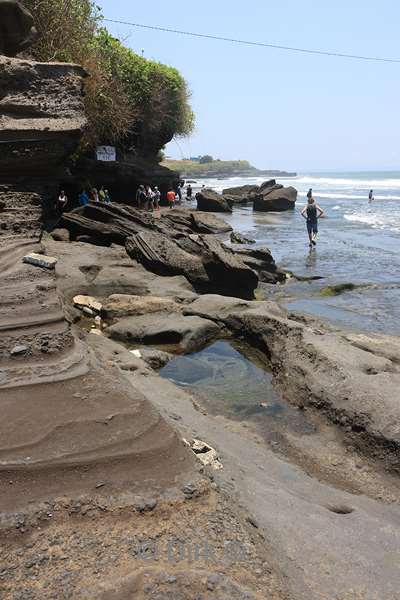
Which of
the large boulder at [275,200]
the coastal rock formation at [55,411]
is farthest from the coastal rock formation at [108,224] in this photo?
the large boulder at [275,200]

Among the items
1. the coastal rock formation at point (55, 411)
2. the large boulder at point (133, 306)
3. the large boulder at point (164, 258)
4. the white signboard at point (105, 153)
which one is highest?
the white signboard at point (105, 153)

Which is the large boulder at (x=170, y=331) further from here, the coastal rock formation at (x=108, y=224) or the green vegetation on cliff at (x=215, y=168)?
the green vegetation on cliff at (x=215, y=168)

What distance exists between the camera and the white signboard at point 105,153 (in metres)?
21.9

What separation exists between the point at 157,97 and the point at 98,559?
2737 cm

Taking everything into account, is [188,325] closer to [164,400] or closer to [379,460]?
[164,400]

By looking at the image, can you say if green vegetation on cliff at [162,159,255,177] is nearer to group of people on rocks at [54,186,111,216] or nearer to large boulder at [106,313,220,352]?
group of people on rocks at [54,186,111,216]

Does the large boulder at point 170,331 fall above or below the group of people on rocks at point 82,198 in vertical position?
below

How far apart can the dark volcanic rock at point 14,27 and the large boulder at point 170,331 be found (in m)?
4.41

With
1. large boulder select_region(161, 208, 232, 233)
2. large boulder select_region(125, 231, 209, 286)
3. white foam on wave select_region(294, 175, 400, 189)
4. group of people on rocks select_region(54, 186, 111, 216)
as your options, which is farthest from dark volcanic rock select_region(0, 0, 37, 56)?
white foam on wave select_region(294, 175, 400, 189)

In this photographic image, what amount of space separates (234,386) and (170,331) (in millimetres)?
1465

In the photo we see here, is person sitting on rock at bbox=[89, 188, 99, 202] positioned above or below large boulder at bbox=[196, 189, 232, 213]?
above

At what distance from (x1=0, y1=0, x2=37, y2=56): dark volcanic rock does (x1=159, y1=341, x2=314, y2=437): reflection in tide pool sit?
5248 millimetres

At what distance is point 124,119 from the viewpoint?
20.2m

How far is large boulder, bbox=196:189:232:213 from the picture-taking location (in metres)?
31.1
